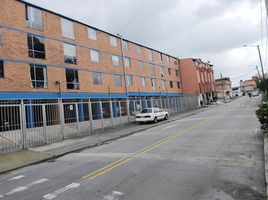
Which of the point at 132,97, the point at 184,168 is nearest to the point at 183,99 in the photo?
the point at 132,97

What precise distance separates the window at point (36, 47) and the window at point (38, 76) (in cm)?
105

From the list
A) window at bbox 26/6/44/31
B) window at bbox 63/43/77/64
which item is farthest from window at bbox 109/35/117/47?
window at bbox 26/6/44/31

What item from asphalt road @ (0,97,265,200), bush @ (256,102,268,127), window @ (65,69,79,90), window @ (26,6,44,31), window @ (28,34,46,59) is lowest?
asphalt road @ (0,97,265,200)

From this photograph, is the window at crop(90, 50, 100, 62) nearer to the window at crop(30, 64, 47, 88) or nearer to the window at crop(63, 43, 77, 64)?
the window at crop(63, 43, 77, 64)

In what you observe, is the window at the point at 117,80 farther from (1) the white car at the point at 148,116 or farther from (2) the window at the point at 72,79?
(1) the white car at the point at 148,116

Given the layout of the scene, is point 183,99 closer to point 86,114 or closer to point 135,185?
point 86,114

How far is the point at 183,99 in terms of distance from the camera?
1661 inches

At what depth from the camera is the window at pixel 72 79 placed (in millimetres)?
26706

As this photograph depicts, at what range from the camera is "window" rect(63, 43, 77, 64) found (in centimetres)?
2703

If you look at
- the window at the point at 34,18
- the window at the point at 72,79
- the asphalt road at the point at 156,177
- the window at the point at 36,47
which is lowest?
the asphalt road at the point at 156,177

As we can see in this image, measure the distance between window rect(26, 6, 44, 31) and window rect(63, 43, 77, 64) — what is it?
3.35 m

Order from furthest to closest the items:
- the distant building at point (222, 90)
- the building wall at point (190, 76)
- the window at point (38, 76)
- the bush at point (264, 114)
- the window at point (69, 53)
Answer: the distant building at point (222, 90) → the building wall at point (190, 76) → the window at point (69, 53) → the window at point (38, 76) → the bush at point (264, 114)

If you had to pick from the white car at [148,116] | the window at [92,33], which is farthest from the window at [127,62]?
the white car at [148,116]

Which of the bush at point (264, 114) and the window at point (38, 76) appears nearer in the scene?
the bush at point (264, 114)
